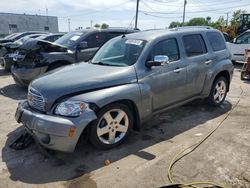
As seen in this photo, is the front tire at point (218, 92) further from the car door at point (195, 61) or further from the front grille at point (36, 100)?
the front grille at point (36, 100)

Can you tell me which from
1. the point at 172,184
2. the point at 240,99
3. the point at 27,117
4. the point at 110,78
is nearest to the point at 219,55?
the point at 240,99

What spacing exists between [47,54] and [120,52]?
3639 mm

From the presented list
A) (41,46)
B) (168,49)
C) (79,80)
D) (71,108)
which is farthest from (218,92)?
(41,46)

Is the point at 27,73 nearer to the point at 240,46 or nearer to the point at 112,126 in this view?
the point at 112,126

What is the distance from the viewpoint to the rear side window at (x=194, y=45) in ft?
18.1

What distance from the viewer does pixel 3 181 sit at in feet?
11.8

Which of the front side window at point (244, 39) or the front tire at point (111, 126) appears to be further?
the front side window at point (244, 39)

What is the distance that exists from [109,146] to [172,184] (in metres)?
1.30

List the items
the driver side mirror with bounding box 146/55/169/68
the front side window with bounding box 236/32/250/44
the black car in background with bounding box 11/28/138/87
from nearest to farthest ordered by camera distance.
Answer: the driver side mirror with bounding box 146/55/169/68 < the black car in background with bounding box 11/28/138/87 < the front side window with bounding box 236/32/250/44

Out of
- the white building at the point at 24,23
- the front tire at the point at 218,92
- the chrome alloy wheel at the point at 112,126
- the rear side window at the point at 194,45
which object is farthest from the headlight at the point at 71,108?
the white building at the point at 24,23

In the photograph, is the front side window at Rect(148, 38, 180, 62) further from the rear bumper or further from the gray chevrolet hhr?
the rear bumper

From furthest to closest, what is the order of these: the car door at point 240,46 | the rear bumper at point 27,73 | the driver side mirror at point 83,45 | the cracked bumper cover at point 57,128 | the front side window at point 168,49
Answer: the car door at point 240,46
the driver side mirror at point 83,45
the rear bumper at point 27,73
the front side window at point 168,49
the cracked bumper cover at point 57,128

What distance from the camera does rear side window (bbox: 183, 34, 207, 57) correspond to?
5513mm

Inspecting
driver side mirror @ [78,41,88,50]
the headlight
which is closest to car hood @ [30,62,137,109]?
the headlight
